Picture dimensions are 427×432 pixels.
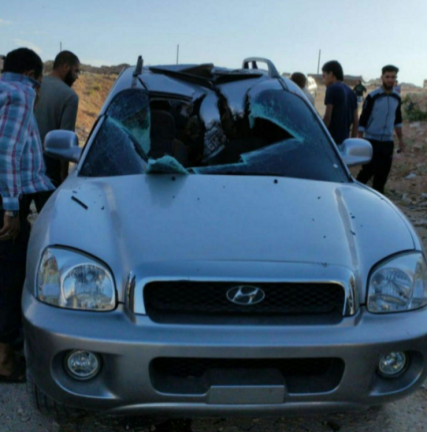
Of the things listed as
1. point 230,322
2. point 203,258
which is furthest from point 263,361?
point 203,258

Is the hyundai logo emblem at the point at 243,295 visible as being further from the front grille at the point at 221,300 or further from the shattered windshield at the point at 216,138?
the shattered windshield at the point at 216,138

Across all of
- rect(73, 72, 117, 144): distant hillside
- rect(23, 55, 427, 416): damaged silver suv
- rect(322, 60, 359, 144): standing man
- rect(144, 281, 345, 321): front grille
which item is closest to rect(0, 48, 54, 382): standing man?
rect(23, 55, 427, 416): damaged silver suv

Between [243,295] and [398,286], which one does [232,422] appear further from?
[398,286]

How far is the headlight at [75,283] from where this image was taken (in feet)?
7.46

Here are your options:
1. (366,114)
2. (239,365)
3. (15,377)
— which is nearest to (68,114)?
(15,377)

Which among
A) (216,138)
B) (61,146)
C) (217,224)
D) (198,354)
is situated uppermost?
(216,138)

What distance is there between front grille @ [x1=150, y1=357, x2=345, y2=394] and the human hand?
1.21 meters

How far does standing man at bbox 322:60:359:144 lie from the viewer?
7113mm

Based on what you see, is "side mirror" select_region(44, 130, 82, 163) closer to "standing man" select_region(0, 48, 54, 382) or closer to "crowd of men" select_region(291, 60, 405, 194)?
"standing man" select_region(0, 48, 54, 382)

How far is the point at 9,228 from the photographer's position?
3016mm

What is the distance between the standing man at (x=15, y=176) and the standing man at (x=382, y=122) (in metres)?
5.16

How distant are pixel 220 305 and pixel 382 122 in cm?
579

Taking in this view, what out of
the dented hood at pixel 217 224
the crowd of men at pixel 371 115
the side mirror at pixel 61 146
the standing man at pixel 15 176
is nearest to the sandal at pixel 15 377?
the standing man at pixel 15 176

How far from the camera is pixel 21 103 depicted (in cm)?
300
